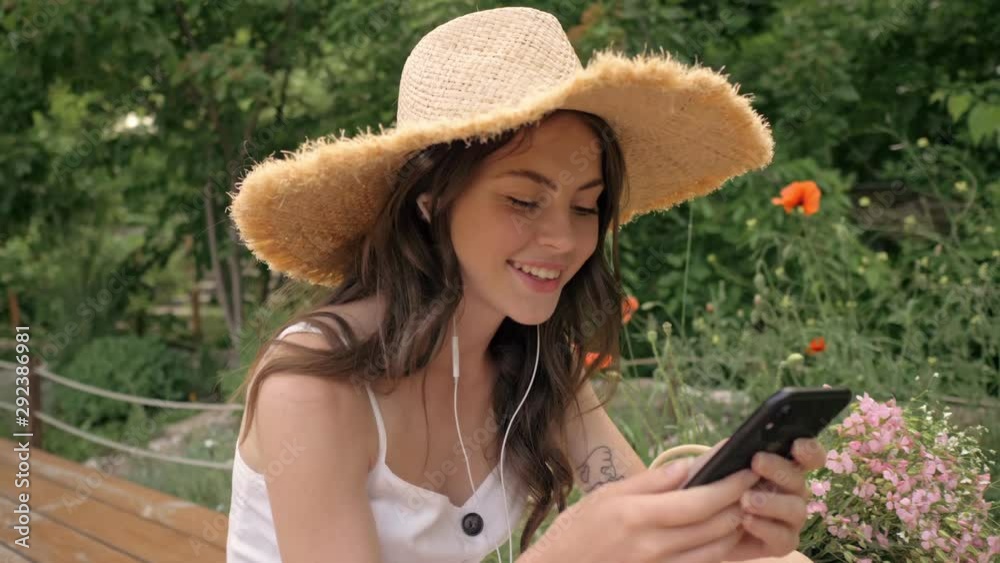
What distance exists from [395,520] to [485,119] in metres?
0.80

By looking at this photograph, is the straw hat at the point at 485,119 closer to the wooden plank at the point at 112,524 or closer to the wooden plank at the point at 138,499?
the wooden plank at the point at 112,524

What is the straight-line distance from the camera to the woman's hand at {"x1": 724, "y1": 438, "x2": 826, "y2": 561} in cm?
135

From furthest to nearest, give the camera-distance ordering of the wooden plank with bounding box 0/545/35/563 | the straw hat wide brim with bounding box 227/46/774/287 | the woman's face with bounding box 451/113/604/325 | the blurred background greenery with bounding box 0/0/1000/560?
the blurred background greenery with bounding box 0/0/1000/560 < the wooden plank with bounding box 0/545/35/563 < the woman's face with bounding box 451/113/604/325 < the straw hat wide brim with bounding box 227/46/774/287

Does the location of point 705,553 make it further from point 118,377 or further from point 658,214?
point 118,377

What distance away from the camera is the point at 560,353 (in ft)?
7.53

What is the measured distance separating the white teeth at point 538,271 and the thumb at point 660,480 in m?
0.50

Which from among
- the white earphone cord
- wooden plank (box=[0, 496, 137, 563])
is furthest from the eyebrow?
wooden plank (box=[0, 496, 137, 563])

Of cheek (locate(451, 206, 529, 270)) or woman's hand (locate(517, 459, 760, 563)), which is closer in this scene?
woman's hand (locate(517, 459, 760, 563))

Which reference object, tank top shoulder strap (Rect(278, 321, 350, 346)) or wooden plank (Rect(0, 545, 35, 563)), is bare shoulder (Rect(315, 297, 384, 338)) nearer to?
tank top shoulder strap (Rect(278, 321, 350, 346))

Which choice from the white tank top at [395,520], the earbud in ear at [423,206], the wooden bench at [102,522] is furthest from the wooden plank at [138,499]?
the earbud in ear at [423,206]

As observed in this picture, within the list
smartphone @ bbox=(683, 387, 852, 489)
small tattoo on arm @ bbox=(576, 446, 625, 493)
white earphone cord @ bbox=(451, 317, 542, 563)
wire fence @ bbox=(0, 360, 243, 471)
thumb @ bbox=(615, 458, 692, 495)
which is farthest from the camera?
wire fence @ bbox=(0, 360, 243, 471)

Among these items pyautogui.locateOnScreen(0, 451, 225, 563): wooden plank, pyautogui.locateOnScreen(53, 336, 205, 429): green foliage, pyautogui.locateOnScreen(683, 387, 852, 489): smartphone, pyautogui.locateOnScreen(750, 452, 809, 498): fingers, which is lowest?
pyautogui.locateOnScreen(53, 336, 205, 429): green foliage

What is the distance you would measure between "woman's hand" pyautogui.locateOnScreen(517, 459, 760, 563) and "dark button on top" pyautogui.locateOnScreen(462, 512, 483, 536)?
0.68 metres

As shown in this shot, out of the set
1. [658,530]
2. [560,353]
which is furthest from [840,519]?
[658,530]
